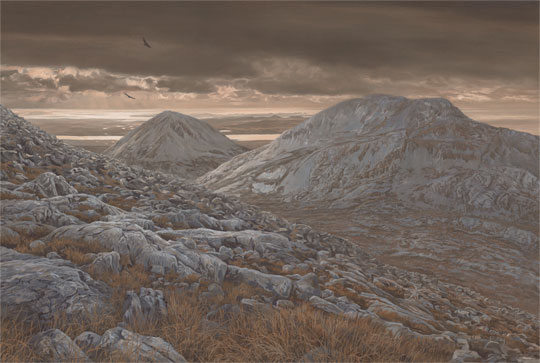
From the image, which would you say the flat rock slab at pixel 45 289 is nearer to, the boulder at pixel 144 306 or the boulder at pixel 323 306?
the boulder at pixel 144 306

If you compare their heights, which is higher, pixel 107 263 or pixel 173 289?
pixel 107 263

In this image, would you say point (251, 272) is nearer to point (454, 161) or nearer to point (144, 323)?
point (144, 323)

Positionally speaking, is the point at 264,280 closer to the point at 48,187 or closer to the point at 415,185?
the point at 48,187

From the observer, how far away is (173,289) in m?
7.28

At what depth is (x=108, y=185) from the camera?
15.4 m

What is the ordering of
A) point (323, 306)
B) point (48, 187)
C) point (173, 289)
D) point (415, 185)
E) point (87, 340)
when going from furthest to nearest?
point (415, 185)
point (48, 187)
point (323, 306)
point (173, 289)
point (87, 340)

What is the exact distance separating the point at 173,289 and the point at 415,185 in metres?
76.1

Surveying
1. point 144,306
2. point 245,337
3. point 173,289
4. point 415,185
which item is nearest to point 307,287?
point 173,289

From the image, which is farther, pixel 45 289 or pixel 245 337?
pixel 45 289

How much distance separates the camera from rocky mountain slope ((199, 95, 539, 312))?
4441 centimetres

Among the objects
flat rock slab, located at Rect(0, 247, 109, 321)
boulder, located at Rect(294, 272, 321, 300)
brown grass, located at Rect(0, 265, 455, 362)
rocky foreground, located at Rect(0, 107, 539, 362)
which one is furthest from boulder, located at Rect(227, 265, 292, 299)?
flat rock slab, located at Rect(0, 247, 109, 321)

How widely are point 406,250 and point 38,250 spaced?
44773mm

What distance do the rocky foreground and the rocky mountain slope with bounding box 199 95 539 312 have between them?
1125 inches

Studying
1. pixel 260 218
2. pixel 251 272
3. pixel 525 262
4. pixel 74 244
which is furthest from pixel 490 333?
pixel 525 262
